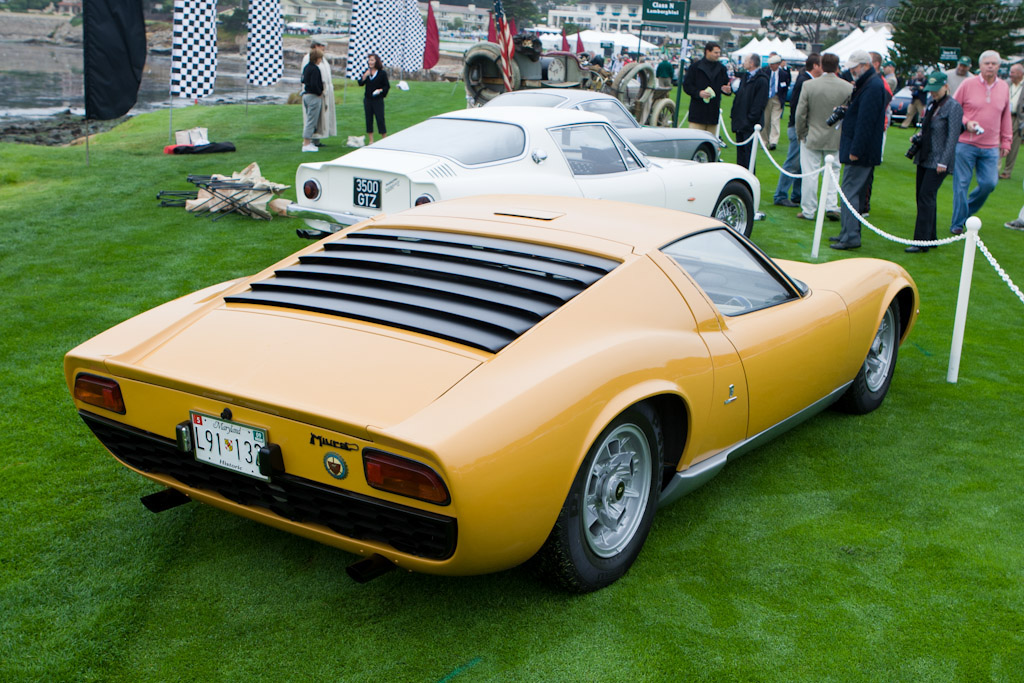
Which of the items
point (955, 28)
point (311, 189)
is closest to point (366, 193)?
point (311, 189)

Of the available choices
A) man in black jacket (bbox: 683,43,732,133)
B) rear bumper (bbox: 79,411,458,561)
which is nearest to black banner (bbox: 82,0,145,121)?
man in black jacket (bbox: 683,43,732,133)

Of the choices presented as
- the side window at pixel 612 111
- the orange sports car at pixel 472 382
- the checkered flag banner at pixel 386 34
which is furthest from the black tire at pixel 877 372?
the checkered flag banner at pixel 386 34

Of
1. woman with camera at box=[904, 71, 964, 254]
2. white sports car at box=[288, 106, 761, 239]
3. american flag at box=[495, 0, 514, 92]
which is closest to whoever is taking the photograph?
white sports car at box=[288, 106, 761, 239]

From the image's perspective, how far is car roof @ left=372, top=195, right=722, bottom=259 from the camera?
3340 millimetres

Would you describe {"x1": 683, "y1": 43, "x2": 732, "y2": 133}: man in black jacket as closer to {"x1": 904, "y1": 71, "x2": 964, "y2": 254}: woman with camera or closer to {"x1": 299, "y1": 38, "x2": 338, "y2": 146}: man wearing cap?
{"x1": 904, "y1": 71, "x2": 964, "y2": 254}: woman with camera

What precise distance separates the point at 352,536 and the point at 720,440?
Answer: 59.8 inches

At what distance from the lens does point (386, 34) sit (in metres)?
21.1

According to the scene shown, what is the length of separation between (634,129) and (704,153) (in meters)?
1.23

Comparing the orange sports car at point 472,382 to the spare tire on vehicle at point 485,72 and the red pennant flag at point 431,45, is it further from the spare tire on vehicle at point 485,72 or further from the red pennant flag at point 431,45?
the red pennant flag at point 431,45

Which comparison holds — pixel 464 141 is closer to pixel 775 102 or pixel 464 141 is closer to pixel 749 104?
pixel 749 104

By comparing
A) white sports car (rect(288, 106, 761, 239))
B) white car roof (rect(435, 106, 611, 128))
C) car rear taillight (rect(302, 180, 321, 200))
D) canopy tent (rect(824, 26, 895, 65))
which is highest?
canopy tent (rect(824, 26, 895, 65))

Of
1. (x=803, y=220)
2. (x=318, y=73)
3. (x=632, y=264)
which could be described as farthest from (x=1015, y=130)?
(x=632, y=264)

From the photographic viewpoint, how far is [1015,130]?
13.6 meters

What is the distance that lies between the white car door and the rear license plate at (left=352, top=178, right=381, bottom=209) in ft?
5.40
